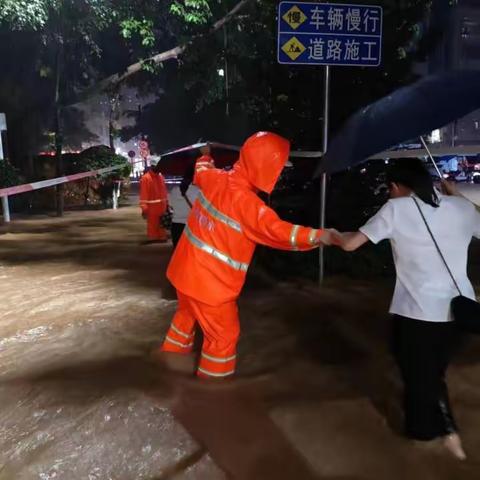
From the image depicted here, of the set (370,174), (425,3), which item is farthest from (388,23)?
(370,174)

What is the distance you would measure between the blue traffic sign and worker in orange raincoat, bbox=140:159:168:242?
15.4 ft

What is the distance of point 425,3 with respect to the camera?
852 centimetres

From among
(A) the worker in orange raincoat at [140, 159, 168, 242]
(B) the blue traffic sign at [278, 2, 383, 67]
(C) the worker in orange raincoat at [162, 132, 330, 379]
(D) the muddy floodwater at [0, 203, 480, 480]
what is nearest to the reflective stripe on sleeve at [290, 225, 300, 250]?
(C) the worker in orange raincoat at [162, 132, 330, 379]

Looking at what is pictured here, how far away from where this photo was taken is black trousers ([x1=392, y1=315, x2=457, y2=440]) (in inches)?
109

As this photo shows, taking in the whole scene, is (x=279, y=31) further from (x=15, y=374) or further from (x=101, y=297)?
(x=15, y=374)

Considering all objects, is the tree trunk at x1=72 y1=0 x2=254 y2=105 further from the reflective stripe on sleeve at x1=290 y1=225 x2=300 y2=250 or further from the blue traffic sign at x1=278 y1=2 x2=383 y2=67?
the reflective stripe on sleeve at x1=290 y1=225 x2=300 y2=250

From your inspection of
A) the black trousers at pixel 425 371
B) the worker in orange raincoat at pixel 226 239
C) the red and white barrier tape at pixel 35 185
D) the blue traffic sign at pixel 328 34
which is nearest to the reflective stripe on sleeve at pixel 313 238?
the worker in orange raincoat at pixel 226 239

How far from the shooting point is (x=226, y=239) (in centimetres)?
354

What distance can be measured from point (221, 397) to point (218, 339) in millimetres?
391

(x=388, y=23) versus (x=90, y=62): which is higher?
(x=90, y=62)

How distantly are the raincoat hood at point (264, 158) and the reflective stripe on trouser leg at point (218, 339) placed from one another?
2.93 ft

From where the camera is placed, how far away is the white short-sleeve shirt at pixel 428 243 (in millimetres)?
2672

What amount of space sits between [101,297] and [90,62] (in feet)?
65.2

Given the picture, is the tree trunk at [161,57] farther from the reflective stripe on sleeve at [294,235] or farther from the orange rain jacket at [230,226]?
the reflective stripe on sleeve at [294,235]
